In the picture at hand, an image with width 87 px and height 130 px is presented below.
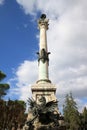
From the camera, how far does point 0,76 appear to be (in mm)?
49344

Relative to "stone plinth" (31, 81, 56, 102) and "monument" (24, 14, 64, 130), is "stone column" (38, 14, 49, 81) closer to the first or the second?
Result: "monument" (24, 14, 64, 130)

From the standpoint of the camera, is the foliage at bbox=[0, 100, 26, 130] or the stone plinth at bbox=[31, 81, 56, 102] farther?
the foliage at bbox=[0, 100, 26, 130]

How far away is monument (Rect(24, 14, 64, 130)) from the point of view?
1049 inches

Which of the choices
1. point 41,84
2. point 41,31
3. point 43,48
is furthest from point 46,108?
point 41,31

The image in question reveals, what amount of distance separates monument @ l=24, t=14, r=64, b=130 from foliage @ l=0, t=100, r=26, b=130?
9.37 m

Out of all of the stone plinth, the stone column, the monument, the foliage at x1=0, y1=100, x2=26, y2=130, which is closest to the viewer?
the monument

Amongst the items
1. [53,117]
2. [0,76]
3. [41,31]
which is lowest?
[53,117]

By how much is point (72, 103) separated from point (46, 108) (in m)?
23.7

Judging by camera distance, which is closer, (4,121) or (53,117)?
(53,117)

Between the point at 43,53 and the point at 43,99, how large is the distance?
39.1 feet

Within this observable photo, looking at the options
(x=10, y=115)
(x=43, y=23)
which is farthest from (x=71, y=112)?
(x=43, y=23)

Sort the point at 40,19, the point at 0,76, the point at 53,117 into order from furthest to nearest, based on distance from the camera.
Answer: the point at 0,76 < the point at 40,19 < the point at 53,117

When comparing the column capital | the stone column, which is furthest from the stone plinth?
the column capital

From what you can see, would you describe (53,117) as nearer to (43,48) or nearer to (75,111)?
(43,48)
